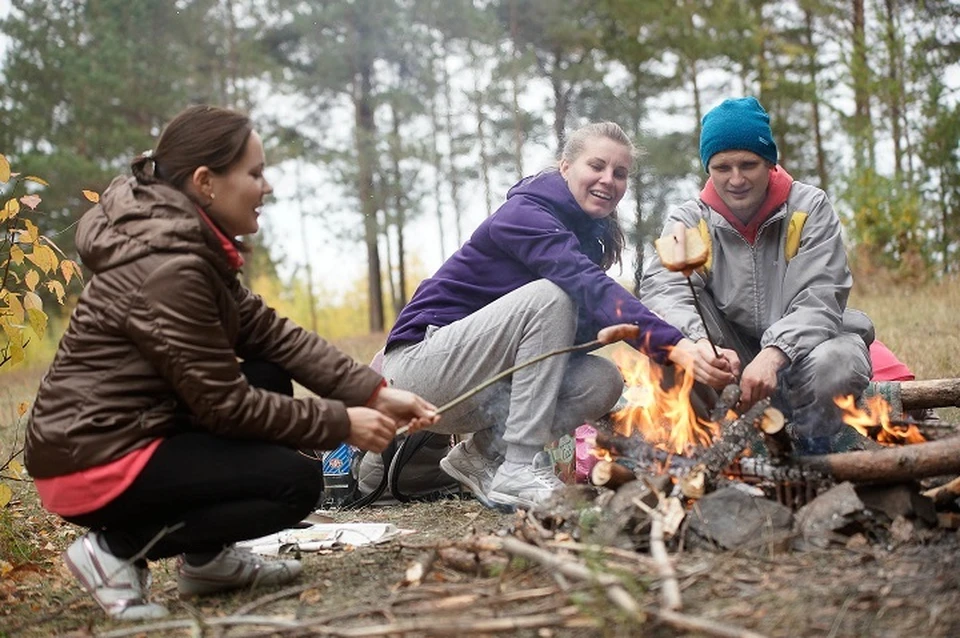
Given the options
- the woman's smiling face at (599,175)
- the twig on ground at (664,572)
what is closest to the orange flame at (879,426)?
the twig on ground at (664,572)

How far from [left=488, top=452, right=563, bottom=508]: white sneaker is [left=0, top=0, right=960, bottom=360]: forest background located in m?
11.4

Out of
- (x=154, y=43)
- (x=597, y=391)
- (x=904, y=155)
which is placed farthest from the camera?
(x=154, y=43)

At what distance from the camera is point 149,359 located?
274 centimetres

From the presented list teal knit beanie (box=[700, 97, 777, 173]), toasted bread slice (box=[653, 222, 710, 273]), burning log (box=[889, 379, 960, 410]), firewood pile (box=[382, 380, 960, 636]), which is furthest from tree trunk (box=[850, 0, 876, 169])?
toasted bread slice (box=[653, 222, 710, 273])

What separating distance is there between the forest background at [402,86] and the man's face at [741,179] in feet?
35.3

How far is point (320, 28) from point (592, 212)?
Answer: 667 inches

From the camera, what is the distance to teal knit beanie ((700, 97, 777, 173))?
4004 millimetres

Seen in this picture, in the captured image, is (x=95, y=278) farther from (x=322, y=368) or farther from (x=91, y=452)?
(x=322, y=368)

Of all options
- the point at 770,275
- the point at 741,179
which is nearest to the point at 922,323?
the point at 770,275

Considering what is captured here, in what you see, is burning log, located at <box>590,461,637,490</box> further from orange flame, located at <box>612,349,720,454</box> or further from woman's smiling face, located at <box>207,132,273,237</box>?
woman's smiling face, located at <box>207,132,273,237</box>

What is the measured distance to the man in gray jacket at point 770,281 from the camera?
12.7 feet

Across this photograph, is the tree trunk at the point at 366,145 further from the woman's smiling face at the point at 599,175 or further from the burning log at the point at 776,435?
the burning log at the point at 776,435

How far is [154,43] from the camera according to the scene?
19.0 metres

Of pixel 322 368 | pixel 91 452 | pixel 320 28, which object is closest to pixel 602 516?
pixel 322 368
